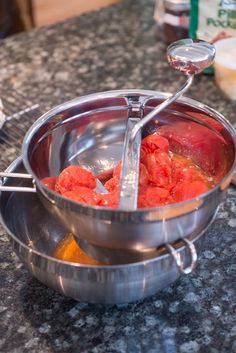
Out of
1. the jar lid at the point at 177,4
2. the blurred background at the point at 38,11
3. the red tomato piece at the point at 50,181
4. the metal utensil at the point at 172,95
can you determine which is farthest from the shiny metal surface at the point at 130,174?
the blurred background at the point at 38,11

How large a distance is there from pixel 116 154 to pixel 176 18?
47cm

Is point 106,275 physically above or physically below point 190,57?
below

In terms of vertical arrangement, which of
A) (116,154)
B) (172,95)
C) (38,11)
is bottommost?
(38,11)

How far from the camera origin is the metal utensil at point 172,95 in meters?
0.62

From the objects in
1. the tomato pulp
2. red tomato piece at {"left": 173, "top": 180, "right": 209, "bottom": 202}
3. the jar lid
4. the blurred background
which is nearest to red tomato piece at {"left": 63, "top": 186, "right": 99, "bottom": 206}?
the tomato pulp

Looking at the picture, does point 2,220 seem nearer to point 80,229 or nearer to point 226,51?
point 80,229

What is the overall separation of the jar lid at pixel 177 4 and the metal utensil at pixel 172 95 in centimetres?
45

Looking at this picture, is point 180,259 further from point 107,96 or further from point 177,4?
point 177,4

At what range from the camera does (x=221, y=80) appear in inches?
40.9

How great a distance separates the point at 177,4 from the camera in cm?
111

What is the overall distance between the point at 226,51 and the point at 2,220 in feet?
1.94

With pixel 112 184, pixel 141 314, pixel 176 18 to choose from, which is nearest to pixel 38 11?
pixel 176 18

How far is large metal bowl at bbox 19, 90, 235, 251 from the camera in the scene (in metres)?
0.56

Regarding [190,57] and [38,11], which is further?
[38,11]
